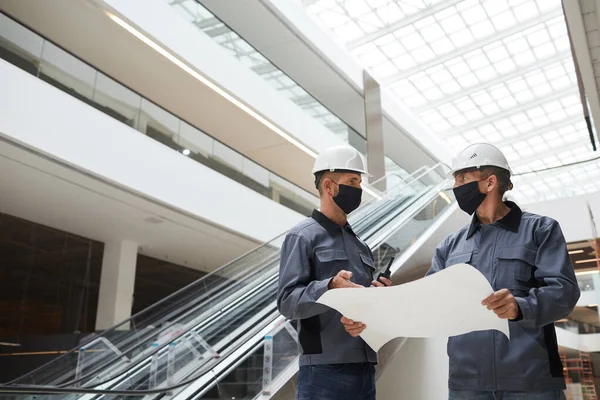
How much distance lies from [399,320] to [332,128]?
66.2 ft

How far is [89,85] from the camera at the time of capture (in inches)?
491

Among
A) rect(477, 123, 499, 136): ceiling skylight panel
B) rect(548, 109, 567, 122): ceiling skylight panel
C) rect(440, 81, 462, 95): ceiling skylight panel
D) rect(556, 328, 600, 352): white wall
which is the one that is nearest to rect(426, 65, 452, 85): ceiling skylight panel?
rect(440, 81, 462, 95): ceiling skylight panel

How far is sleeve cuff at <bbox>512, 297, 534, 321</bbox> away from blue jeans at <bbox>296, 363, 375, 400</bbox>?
0.76 metres

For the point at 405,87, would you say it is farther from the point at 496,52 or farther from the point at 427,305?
the point at 427,305

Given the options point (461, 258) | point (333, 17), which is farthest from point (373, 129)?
point (461, 258)

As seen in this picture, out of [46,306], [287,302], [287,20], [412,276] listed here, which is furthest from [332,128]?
[287,302]

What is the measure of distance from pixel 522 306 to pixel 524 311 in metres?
0.02

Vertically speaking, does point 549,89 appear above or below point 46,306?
above

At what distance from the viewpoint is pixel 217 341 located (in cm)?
486

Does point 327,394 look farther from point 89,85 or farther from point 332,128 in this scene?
point 332,128

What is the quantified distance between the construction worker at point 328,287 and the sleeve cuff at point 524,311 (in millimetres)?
642

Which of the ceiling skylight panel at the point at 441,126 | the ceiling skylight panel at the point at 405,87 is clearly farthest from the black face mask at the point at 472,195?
the ceiling skylight panel at the point at 441,126

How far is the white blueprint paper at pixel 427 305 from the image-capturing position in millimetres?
2115

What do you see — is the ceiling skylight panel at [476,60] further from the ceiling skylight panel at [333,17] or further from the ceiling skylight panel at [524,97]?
the ceiling skylight panel at [333,17]
